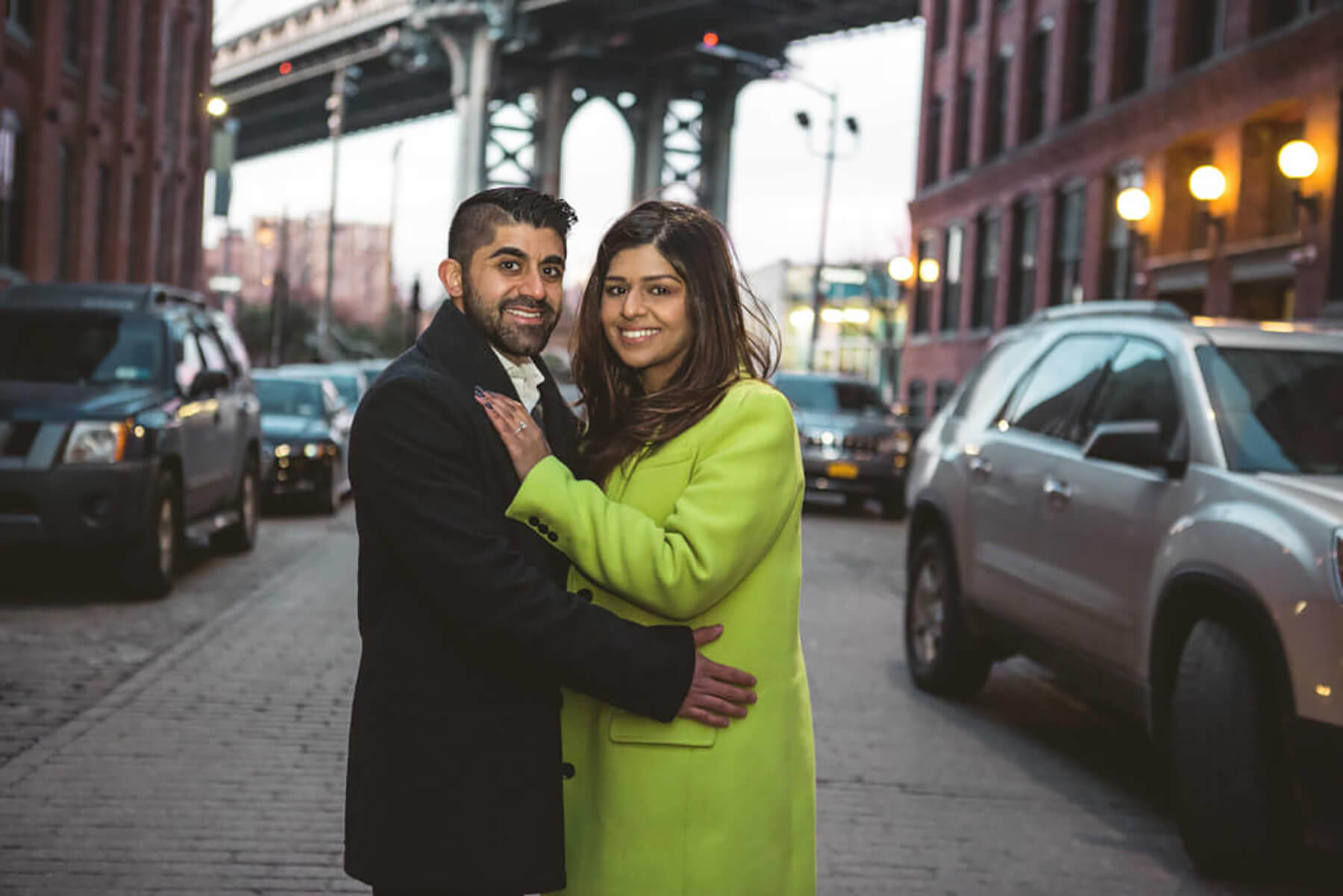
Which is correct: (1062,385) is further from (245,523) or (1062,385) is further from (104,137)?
(104,137)

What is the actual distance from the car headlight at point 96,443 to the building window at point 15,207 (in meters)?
15.4

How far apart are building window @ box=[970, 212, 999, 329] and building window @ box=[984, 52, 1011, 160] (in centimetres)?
159

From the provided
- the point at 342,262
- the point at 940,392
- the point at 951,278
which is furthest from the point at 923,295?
the point at 342,262

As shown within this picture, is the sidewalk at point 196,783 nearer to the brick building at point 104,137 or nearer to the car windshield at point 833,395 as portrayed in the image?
the car windshield at point 833,395

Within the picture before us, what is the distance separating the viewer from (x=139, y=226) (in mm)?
33125

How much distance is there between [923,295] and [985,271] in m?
4.64

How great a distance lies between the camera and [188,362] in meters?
11.9

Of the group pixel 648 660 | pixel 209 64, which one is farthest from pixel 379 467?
pixel 209 64

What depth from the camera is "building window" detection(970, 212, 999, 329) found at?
115 ft

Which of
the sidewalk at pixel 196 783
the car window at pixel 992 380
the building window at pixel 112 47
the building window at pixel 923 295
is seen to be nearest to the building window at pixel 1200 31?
the building window at pixel 923 295

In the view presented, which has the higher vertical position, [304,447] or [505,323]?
[505,323]

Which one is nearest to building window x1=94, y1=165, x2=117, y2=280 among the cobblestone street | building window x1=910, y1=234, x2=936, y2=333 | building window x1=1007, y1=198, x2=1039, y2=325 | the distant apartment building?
building window x1=1007, y1=198, x2=1039, y2=325

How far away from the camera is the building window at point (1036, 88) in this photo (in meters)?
33.3

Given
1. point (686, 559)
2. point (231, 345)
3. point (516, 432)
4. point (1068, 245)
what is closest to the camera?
point (686, 559)
